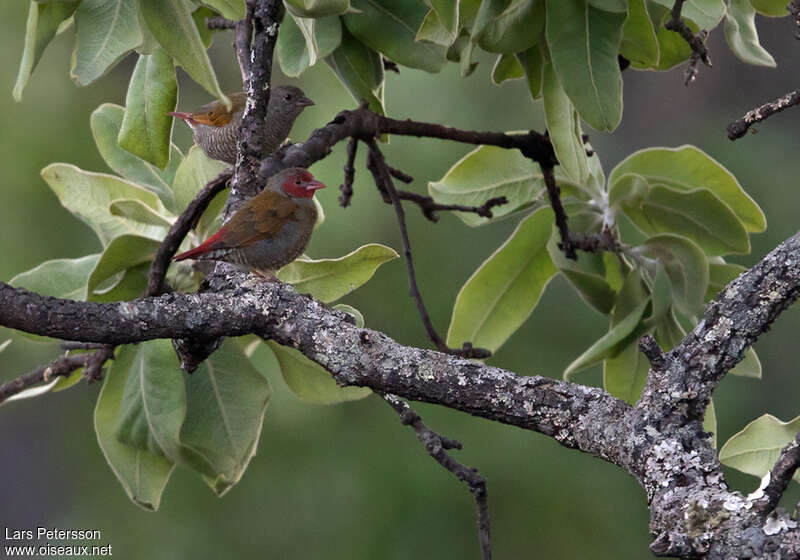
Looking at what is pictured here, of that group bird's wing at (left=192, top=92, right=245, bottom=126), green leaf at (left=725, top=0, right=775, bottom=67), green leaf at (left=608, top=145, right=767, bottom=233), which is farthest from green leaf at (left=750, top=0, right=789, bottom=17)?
bird's wing at (left=192, top=92, right=245, bottom=126)

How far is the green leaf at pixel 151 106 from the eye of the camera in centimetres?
244

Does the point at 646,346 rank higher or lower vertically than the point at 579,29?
lower

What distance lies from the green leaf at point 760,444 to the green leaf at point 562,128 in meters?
0.68

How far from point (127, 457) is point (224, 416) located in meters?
0.30

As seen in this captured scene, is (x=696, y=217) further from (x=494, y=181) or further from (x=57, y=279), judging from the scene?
(x=57, y=279)

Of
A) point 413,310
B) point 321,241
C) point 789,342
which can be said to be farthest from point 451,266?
point 789,342

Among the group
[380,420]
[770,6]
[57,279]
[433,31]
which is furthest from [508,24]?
[380,420]

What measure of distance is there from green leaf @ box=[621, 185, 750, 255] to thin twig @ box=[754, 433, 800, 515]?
1.45 metres

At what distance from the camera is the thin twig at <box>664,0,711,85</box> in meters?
2.15

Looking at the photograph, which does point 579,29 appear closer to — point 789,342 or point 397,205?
point 397,205

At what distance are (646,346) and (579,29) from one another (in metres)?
0.87

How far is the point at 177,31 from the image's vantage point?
1.87 m

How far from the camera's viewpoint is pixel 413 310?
5.66 m

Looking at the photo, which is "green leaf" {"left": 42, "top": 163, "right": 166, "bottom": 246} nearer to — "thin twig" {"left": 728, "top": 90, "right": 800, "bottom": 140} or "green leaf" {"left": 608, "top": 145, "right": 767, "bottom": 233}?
"green leaf" {"left": 608, "top": 145, "right": 767, "bottom": 233}
